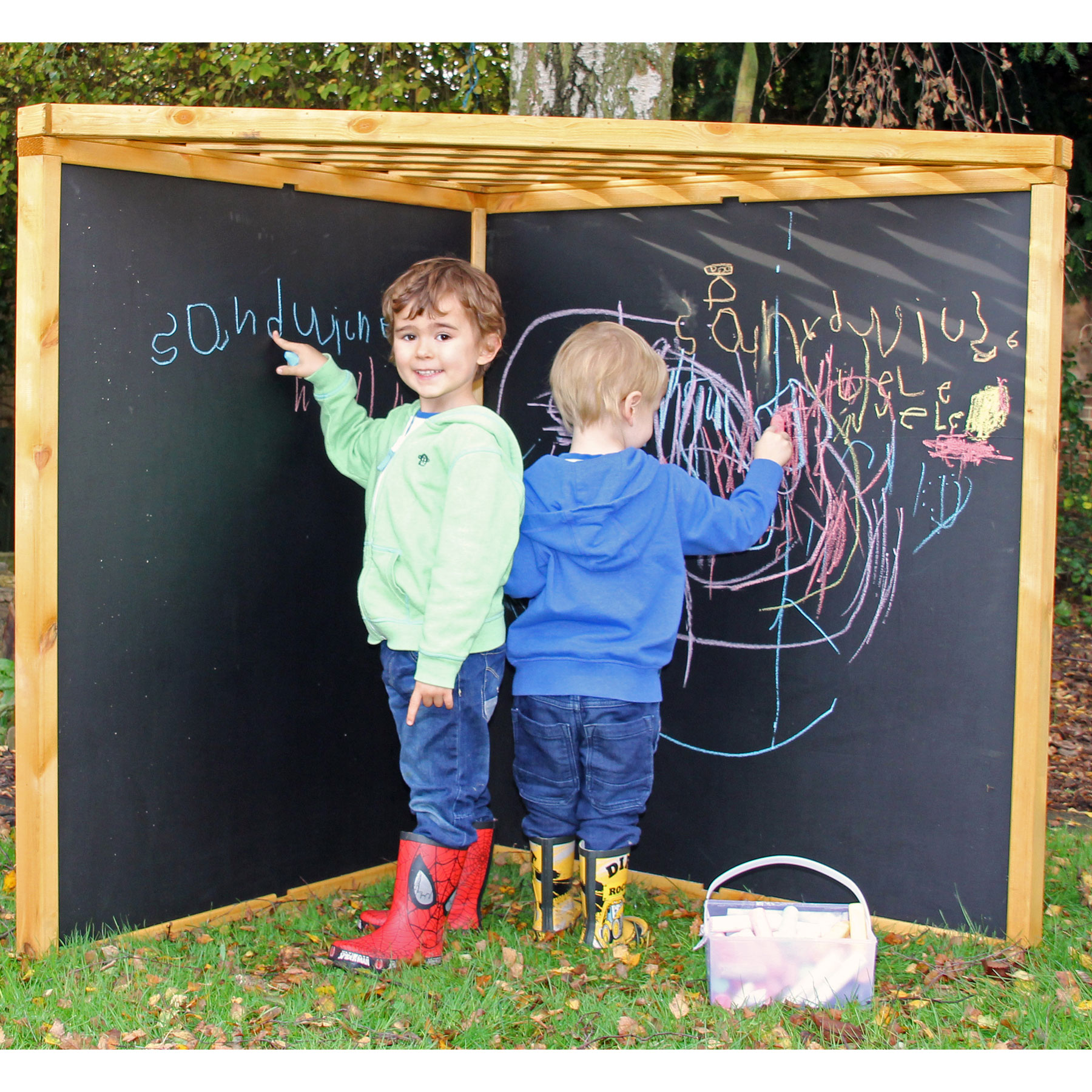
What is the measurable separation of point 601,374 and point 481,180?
80cm

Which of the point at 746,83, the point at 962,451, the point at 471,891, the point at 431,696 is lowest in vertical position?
the point at 471,891

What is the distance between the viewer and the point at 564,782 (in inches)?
128

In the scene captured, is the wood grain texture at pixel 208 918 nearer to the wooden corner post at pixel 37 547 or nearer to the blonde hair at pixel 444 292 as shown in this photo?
the wooden corner post at pixel 37 547

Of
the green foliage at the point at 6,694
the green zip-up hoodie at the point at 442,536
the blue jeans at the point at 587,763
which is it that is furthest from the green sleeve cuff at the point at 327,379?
the green foliage at the point at 6,694

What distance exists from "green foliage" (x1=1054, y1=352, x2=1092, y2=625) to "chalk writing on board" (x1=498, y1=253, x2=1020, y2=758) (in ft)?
19.2

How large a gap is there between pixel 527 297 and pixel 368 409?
62cm

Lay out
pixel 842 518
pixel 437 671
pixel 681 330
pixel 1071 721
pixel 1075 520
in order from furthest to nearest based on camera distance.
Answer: pixel 1075 520, pixel 1071 721, pixel 681 330, pixel 842 518, pixel 437 671

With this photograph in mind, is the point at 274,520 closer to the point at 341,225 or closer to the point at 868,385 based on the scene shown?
A: the point at 341,225

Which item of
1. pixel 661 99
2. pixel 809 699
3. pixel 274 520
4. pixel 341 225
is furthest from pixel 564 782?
pixel 661 99

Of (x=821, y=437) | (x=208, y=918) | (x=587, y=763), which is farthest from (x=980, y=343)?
(x=208, y=918)

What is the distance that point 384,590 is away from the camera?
315 cm

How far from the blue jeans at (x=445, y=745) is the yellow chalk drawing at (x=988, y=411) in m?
1.43

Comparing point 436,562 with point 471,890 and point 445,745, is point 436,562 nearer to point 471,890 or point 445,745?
point 445,745

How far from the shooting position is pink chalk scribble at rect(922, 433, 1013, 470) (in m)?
3.24
